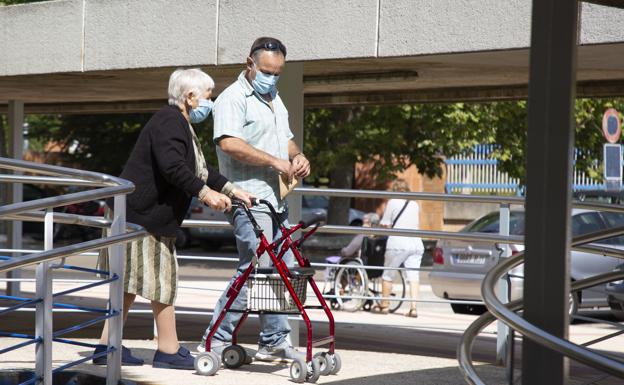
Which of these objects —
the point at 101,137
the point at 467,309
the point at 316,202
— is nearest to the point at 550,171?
the point at 467,309

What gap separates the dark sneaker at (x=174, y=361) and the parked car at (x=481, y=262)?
7.25 meters

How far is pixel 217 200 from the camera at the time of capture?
7.04 metres

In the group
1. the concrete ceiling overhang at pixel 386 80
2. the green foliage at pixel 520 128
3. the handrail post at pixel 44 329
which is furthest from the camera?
the green foliage at pixel 520 128

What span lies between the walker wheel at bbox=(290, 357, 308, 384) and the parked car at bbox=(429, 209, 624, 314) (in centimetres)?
729

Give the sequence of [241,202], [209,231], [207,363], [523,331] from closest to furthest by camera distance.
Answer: [523,331], [241,202], [207,363], [209,231]

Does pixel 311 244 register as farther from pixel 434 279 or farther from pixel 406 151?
pixel 434 279

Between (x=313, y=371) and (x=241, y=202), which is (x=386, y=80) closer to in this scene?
(x=241, y=202)

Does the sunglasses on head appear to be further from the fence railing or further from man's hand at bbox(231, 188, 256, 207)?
the fence railing

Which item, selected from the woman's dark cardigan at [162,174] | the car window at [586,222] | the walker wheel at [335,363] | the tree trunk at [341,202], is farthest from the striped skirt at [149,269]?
the tree trunk at [341,202]

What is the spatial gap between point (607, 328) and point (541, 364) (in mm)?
9442

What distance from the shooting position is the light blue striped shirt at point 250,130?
24.8 feet

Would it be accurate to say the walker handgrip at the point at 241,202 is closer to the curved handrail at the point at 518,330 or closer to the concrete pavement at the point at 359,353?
the concrete pavement at the point at 359,353

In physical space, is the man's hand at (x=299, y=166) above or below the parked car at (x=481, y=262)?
above

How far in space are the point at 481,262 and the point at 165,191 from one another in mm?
8129
